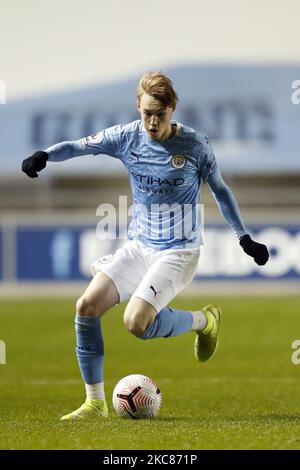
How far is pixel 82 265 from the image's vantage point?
20797 millimetres

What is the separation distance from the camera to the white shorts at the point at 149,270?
6898 mm

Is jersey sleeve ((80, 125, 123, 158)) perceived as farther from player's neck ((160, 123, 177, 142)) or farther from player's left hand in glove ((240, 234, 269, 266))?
player's left hand in glove ((240, 234, 269, 266))

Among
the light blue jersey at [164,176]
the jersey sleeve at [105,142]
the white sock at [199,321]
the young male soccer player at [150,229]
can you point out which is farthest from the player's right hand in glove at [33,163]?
the white sock at [199,321]

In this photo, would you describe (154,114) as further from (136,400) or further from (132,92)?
(132,92)

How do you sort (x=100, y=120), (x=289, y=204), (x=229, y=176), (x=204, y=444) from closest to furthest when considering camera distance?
1. (x=204, y=444)
2. (x=289, y=204)
3. (x=229, y=176)
4. (x=100, y=120)

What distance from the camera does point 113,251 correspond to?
20625 mm

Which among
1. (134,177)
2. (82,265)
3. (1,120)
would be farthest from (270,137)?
(134,177)

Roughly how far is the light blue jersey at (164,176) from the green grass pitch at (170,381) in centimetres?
120

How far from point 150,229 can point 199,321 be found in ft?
3.01

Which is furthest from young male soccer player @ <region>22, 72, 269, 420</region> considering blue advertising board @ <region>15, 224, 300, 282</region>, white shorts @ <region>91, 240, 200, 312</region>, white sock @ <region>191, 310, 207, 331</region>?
blue advertising board @ <region>15, 224, 300, 282</region>

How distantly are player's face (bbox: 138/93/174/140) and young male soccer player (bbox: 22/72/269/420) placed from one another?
0.04 feet
